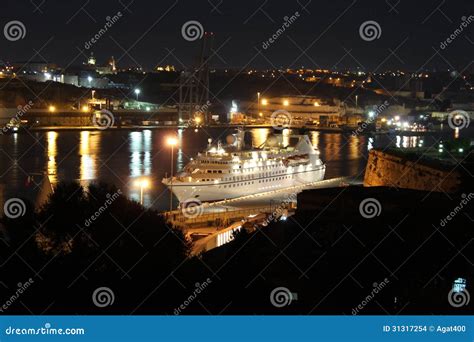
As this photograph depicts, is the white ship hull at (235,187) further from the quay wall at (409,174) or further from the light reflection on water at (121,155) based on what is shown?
the quay wall at (409,174)

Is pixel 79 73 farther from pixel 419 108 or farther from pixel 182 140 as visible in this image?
pixel 182 140

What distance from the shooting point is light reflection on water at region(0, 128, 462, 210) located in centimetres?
789

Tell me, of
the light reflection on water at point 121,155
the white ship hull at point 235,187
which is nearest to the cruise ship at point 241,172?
the white ship hull at point 235,187

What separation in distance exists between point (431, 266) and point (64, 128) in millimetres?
15091

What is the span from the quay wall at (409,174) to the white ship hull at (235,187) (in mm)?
788

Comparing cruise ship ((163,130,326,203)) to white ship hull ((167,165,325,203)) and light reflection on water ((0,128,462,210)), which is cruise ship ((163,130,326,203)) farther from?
light reflection on water ((0,128,462,210))

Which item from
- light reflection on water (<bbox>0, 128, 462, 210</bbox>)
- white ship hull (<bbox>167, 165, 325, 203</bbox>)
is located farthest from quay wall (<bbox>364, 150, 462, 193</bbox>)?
light reflection on water (<bbox>0, 128, 462, 210</bbox>)

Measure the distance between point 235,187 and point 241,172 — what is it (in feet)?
0.57

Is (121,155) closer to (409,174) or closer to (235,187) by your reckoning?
(235,187)

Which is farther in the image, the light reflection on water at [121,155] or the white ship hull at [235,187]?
the light reflection on water at [121,155]

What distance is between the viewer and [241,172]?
7266mm

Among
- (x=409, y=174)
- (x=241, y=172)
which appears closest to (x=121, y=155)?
(x=241, y=172)

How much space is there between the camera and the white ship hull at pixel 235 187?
6855 millimetres

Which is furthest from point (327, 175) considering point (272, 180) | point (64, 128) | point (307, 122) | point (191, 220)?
point (307, 122)
